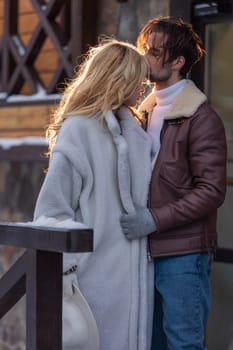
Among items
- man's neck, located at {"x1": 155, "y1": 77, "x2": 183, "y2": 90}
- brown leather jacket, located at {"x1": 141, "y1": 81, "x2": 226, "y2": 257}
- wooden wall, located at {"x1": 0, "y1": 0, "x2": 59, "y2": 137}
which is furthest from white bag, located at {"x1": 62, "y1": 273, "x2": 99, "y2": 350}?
wooden wall, located at {"x1": 0, "y1": 0, "x2": 59, "y2": 137}

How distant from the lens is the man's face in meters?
3.93

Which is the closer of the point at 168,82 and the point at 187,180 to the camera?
the point at 187,180

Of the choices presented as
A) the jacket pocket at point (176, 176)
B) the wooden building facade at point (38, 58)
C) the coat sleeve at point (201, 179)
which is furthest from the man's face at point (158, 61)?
the wooden building facade at point (38, 58)

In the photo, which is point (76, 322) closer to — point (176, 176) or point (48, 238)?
point (48, 238)

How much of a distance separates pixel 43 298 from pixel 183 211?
2.31 ft

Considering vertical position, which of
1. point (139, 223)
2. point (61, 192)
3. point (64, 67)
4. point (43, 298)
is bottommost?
point (43, 298)

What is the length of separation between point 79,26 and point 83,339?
2831mm

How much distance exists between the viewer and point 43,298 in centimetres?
332

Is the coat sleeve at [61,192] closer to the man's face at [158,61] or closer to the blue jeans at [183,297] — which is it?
the blue jeans at [183,297]

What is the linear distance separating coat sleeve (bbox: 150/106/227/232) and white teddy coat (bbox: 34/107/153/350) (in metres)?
0.13

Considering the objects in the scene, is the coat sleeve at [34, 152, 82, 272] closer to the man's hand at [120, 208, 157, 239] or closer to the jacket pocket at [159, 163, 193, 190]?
the man's hand at [120, 208, 157, 239]

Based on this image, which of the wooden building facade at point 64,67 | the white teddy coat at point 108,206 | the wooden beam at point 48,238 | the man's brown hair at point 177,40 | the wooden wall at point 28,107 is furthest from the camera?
the wooden wall at point 28,107

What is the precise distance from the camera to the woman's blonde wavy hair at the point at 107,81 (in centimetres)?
375

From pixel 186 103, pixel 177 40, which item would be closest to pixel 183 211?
pixel 186 103
